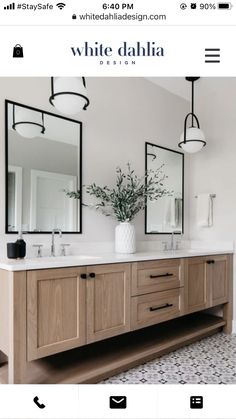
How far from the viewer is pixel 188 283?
6.54ft

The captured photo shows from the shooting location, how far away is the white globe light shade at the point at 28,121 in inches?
65.1

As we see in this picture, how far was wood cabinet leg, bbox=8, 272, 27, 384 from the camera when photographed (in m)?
1.18

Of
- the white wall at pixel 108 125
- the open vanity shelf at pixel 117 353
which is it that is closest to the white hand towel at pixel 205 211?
the white wall at pixel 108 125

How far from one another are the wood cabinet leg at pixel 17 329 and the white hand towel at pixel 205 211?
1.81 metres

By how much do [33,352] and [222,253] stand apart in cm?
163

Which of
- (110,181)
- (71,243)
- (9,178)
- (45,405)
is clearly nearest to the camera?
(45,405)

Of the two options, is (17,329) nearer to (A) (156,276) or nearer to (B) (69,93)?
(A) (156,276)

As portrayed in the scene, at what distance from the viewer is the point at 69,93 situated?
4.33 feet

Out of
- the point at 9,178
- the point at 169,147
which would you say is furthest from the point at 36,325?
the point at 169,147

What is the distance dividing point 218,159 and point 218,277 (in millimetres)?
1033

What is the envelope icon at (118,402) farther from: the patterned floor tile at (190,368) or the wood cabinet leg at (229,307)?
the wood cabinet leg at (229,307)
